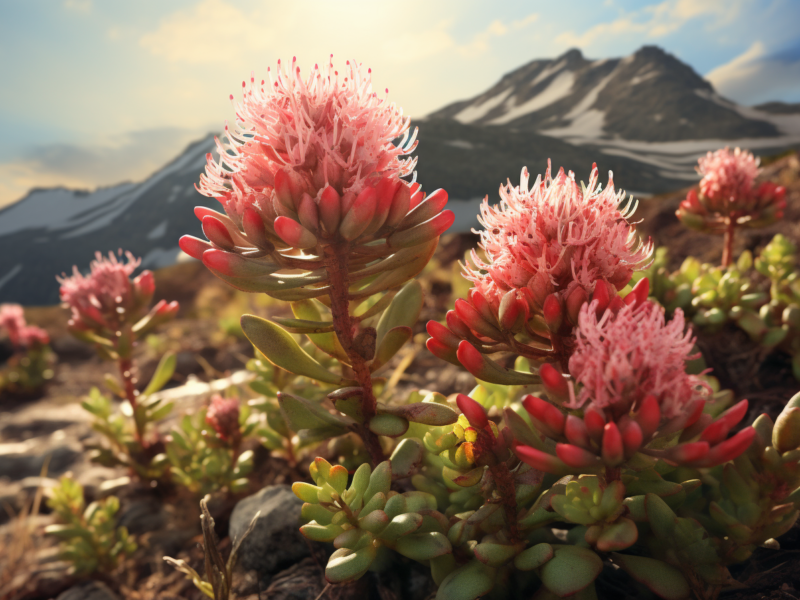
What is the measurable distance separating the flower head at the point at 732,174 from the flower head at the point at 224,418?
3484 millimetres

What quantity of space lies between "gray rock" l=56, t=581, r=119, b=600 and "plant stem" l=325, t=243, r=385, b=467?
1981mm

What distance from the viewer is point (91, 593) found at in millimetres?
2682

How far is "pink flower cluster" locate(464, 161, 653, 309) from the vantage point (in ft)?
4.81

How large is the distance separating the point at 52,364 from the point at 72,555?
1022cm

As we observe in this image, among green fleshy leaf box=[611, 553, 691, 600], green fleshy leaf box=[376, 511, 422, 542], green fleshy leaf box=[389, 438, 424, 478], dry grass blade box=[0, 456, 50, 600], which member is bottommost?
dry grass blade box=[0, 456, 50, 600]

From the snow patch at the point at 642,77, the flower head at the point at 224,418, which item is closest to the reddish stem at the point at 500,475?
the flower head at the point at 224,418

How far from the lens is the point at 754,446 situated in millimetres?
1474

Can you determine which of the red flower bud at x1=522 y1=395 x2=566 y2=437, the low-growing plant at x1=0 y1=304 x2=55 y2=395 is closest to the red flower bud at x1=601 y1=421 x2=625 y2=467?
the red flower bud at x1=522 y1=395 x2=566 y2=437

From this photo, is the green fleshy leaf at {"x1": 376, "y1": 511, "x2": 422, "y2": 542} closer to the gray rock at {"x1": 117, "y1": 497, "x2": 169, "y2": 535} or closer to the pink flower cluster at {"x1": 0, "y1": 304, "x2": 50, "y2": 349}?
the gray rock at {"x1": 117, "y1": 497, "x2": 169, "y2": 535}

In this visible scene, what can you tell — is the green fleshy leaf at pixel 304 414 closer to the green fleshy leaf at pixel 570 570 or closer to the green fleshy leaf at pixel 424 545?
the green fleshy leaf at pixel 424 545

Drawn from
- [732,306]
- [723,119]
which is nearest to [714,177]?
[732,306]

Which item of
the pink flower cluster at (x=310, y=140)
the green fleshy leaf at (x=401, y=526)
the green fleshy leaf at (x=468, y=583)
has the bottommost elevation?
the green fleshy leaf at (x=468, y=583)

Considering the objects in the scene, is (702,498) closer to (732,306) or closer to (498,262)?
(498,262)

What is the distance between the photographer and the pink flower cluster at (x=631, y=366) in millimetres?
1144
